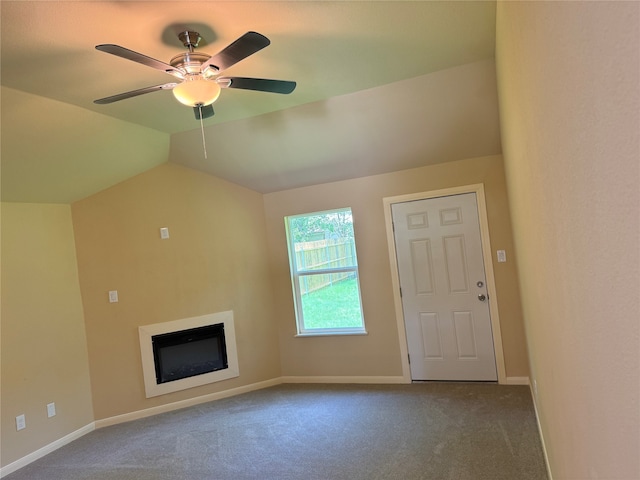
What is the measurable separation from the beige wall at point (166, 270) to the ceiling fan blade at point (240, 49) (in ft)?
9.01

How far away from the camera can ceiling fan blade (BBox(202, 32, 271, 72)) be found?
1.83 meters

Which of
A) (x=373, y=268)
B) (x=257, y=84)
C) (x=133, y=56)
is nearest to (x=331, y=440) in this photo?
(x=373, y=268)

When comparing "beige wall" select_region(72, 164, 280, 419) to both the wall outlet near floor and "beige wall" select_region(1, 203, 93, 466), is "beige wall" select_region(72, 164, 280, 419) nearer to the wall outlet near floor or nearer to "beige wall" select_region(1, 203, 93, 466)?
"beige wall" select_region(1, 203, 93, 466)

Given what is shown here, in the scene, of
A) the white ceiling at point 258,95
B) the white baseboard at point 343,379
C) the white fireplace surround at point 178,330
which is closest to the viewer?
the white ceiling at point 258,95

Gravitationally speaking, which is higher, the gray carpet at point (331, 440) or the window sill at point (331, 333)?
the window sill at point (331, 333)

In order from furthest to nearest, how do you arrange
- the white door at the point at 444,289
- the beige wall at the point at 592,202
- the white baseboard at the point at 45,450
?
1. the white door at the point at 444,289
2. the white baseboard at the point at 45,450
3. the beige wall at the point at 592,202

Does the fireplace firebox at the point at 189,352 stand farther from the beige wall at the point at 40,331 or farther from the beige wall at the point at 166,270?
the beige wall at the point at 40,331

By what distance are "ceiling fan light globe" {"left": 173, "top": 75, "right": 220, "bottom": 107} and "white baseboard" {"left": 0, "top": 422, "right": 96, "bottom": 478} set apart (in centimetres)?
332

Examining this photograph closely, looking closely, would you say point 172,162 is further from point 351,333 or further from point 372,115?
point 351,333

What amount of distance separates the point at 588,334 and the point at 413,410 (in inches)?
127

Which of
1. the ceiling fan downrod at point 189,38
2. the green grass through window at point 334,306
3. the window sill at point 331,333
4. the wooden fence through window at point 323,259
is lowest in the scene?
the window sill at point 331,333

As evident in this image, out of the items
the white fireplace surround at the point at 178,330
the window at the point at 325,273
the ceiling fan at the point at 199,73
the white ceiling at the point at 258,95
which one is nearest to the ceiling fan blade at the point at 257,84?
the ceiling fan at the point at 199,73

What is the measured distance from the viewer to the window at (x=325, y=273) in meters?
4.82

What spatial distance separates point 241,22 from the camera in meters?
2.23
